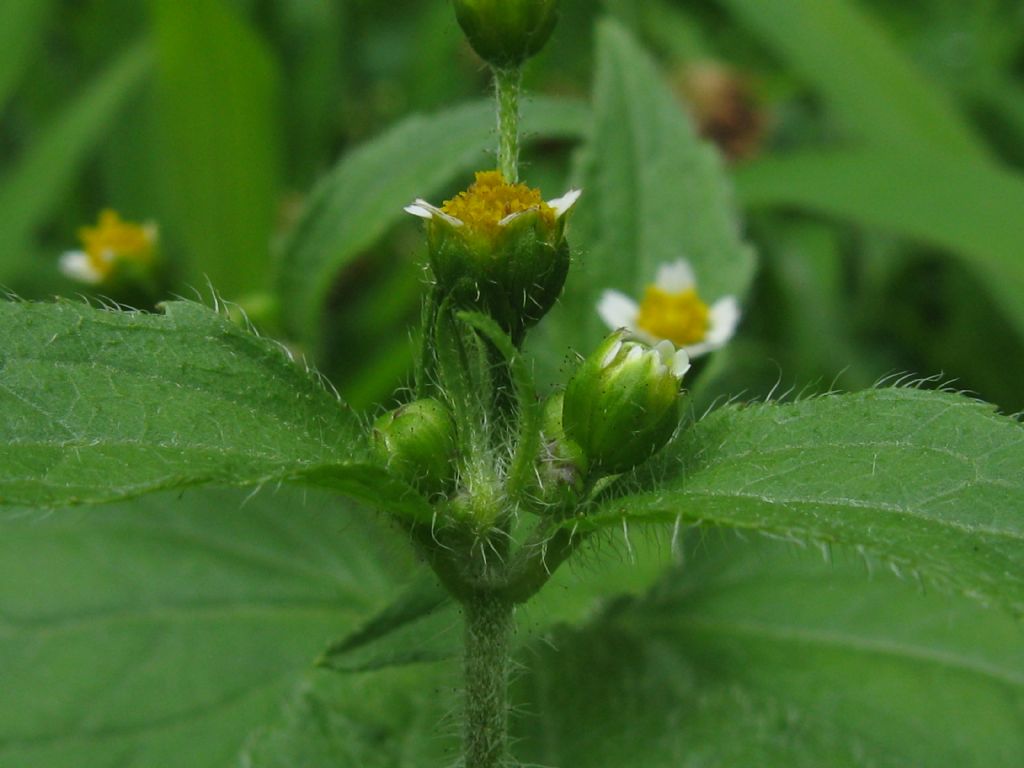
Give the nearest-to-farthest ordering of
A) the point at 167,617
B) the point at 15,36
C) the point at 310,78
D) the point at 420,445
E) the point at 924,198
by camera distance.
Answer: the point at 420,445 → the point at 167,617 → the point at 924,198 → the point at 15,36 → the point at 310,78

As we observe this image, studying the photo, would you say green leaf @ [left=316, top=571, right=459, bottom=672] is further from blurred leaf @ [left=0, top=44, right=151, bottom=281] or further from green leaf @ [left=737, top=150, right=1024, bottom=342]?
blurred leaf @ [left=0, top=44, right=151, bottom=281]

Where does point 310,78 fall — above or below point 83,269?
above

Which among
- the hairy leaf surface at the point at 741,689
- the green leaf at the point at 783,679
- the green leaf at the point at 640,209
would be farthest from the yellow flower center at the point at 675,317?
the hairy leaf surface at the point at 741,689

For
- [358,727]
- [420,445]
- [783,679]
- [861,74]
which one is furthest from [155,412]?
→ [861,74]

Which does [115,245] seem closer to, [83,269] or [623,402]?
[83,269]

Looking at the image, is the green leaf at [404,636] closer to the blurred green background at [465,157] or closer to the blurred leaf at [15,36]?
the blurred green background at [465,157]

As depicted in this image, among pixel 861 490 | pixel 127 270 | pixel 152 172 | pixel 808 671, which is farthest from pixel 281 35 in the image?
pixel 861 490

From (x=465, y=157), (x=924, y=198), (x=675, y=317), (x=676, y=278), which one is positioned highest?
(x=924, y=198)
